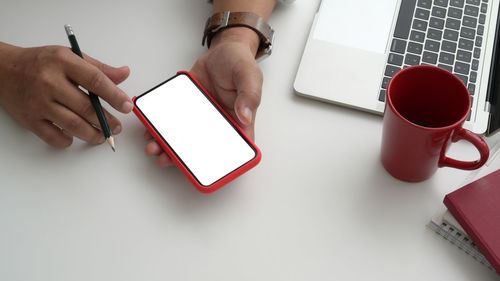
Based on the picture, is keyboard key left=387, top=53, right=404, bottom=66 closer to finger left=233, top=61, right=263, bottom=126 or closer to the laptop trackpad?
the laptop trackpad

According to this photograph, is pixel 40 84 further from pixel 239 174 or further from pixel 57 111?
pixel 239 174

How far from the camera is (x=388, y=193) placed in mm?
600

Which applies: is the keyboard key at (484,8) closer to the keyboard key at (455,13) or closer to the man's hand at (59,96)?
the keyboard key at (455,13)

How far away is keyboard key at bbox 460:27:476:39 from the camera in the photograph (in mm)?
706

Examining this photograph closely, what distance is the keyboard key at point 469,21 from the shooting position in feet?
2.35

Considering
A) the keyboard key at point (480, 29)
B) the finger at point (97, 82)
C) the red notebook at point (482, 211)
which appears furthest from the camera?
the keyboard key at point (480, 29)

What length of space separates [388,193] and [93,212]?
1.34 feet

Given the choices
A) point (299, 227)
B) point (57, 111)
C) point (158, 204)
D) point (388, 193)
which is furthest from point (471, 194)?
point (57, 111)

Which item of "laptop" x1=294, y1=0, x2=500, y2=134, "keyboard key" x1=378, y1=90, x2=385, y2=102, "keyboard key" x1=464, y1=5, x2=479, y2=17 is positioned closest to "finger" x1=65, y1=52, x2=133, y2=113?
"laptop" x1=294, y1=0, x2=500, y2=134

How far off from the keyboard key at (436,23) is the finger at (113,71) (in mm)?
503

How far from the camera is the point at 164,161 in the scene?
604 millimetres

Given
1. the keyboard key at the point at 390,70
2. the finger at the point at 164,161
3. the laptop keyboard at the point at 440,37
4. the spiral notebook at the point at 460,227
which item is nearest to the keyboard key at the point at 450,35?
the laptop keyboard at the point at 440,37

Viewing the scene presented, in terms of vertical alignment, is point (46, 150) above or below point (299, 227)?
above

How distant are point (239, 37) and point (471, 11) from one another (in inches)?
15.6
